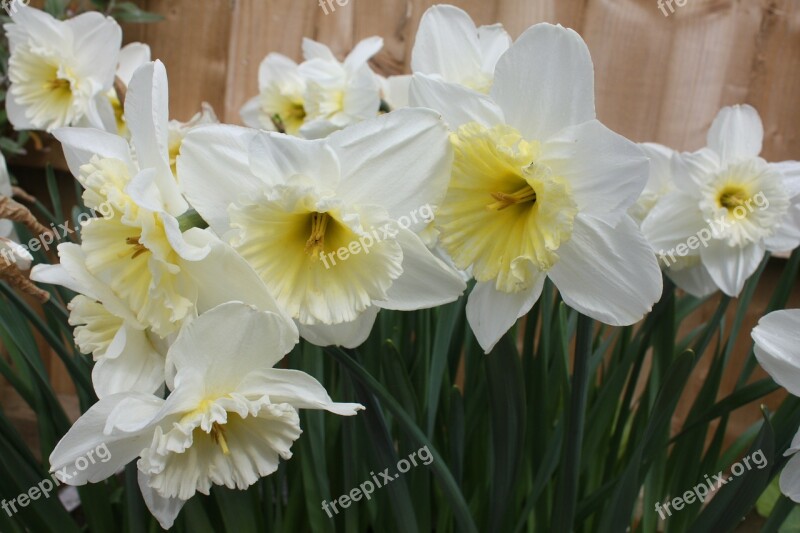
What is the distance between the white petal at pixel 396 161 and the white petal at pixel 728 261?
0.60 m

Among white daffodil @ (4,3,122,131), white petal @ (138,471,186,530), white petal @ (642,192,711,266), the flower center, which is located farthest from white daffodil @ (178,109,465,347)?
white daffodil @ (4,3,122,131)

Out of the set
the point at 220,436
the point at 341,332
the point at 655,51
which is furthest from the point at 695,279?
the point at 655,51

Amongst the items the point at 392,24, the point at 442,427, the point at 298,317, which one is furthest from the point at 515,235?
the point at 392,24

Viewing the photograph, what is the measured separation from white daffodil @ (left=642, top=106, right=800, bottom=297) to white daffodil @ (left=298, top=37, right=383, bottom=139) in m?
0.54

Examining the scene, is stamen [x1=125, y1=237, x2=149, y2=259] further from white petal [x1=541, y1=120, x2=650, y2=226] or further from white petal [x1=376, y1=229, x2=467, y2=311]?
white petal [x1=541, y1=120, x2=650, y2=226]

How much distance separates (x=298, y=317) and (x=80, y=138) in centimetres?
26

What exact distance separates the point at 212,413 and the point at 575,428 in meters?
0.41

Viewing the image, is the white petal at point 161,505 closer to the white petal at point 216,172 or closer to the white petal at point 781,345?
the white petal at point 216,172

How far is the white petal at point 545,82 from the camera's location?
583mm

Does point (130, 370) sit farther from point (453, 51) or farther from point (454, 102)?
point (453, 51)

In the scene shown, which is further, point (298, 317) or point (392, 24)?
point (392, 24)

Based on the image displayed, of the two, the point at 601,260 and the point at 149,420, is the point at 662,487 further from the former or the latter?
the point at 149,420

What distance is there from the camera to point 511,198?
63cm

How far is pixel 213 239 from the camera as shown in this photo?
55 centimetres
